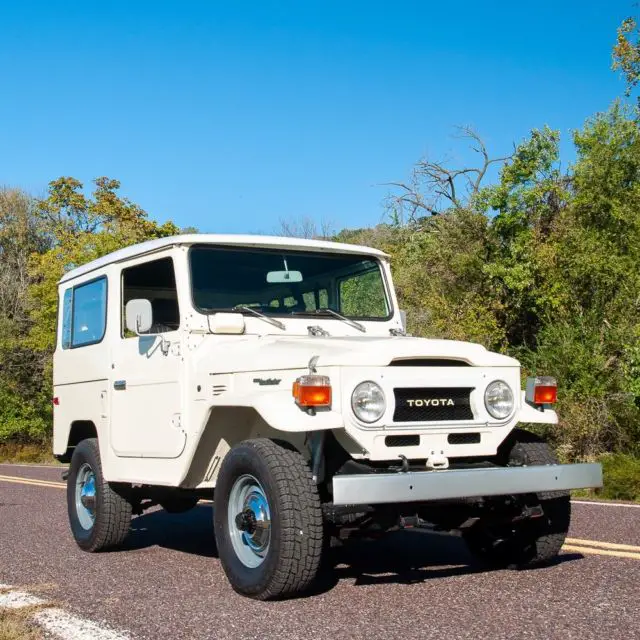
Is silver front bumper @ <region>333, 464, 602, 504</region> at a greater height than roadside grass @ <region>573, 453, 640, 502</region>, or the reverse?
silver front bumper @ <region>333, 464, 602, 504</region>

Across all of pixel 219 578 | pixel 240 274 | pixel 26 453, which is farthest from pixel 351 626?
pixel 26 453

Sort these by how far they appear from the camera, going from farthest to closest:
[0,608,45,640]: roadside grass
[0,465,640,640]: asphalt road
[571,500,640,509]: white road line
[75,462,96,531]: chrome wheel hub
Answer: [571,500,640,509]: white road line, [75,462,96,531]: chrome wheel hub, [0,465,640,640]: asphalt road, [0,608,45,640]: roadside grass

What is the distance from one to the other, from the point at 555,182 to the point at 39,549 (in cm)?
1844

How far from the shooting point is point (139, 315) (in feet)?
21.6

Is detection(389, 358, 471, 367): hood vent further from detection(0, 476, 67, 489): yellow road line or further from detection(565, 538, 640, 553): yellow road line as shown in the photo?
detection(0, 476, 67, 489): yellow road line

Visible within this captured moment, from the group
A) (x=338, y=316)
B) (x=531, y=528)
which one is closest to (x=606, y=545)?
(x=531, y=528)

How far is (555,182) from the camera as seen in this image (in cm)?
2339

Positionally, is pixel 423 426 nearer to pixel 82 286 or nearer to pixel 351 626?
pixel 351 626

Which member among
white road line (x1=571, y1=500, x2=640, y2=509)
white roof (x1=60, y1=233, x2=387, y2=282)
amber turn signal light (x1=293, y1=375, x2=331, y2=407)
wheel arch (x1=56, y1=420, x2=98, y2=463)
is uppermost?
A: white roof (x1=60, y1=233, x2=387, y2=282)

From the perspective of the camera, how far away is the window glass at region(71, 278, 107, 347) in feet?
25.8

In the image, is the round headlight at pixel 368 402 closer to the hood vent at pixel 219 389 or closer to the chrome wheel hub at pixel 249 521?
the chrome wheel hub at pixel 249 521

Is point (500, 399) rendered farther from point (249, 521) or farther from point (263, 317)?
point (263, 317)

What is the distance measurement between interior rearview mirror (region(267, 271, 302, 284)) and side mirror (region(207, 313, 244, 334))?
54 cm

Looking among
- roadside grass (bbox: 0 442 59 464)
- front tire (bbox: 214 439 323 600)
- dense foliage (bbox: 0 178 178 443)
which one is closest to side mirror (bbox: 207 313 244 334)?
front tire (bbox: 214 439 323 600)
